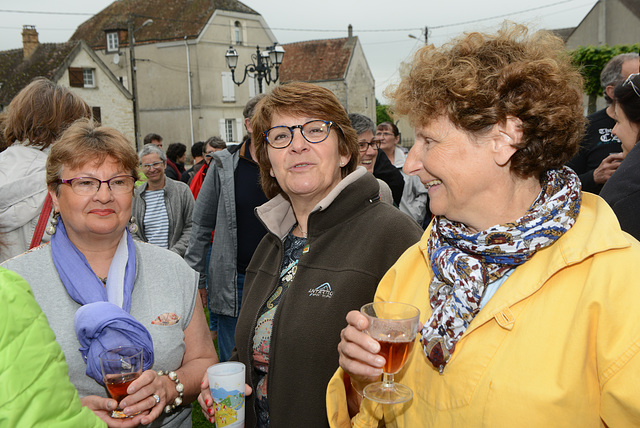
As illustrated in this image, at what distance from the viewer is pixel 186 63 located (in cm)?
3409

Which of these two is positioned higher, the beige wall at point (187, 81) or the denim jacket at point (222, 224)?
the beige wall at point (187, 81)

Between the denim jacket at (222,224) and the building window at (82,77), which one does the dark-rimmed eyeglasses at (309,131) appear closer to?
the denim jacket at (222,224)

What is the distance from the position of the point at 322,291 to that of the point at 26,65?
33790 millimetres

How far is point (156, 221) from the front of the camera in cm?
574

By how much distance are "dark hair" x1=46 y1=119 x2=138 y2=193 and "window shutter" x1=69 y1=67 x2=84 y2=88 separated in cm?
3123

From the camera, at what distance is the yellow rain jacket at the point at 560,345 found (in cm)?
133

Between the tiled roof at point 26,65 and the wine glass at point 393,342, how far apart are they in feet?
105

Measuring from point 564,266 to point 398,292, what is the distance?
2.15ft

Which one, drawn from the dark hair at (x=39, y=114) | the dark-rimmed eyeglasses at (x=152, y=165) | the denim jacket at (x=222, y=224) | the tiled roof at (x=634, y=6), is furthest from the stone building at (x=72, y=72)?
the dark hair at (x=39, y=114)

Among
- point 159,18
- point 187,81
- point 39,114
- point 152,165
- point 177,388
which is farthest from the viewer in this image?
point 159,18

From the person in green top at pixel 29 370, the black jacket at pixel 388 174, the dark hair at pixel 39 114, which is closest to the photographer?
the person in green top at pixel 29 370

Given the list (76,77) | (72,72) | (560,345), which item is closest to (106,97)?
(76,77)

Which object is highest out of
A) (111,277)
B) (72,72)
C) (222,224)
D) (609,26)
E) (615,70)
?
(609,26)

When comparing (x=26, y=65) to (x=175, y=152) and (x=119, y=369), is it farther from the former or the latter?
(x=119, y=369)
